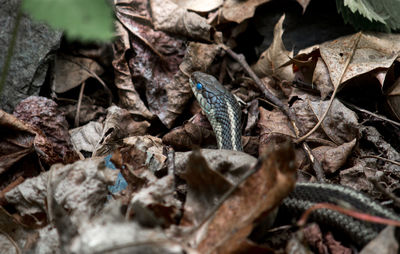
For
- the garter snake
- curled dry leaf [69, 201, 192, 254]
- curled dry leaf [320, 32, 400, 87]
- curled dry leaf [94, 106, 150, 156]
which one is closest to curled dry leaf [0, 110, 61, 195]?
curled dry leaf [94, 106, 150, 156]

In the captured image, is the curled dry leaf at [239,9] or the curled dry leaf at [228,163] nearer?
the curled dry leaf at [228,163]

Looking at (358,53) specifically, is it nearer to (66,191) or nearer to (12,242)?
(66,191)

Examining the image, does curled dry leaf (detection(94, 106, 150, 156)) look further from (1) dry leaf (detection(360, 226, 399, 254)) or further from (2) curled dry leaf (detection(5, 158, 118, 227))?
(1) dry leaf (detection(360, 226, 399, 254))

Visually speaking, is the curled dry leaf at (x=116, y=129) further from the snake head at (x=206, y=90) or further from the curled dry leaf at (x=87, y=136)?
the snake head at (x=206, y=90)

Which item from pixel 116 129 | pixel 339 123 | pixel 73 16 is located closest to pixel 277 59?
pixel 339 123

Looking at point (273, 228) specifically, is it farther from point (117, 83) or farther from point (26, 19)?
point (26, 19)

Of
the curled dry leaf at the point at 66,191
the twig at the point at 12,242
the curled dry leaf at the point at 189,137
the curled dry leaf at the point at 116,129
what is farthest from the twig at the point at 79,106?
the twig at the point at 12,242

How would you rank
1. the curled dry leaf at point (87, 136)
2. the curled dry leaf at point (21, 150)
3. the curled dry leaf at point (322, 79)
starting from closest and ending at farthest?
1. the curled dry leaf at point (21, 150)
2. the curled dry leaf at point (87, 136)
3. the curled dry leaf at point (322, 79)
